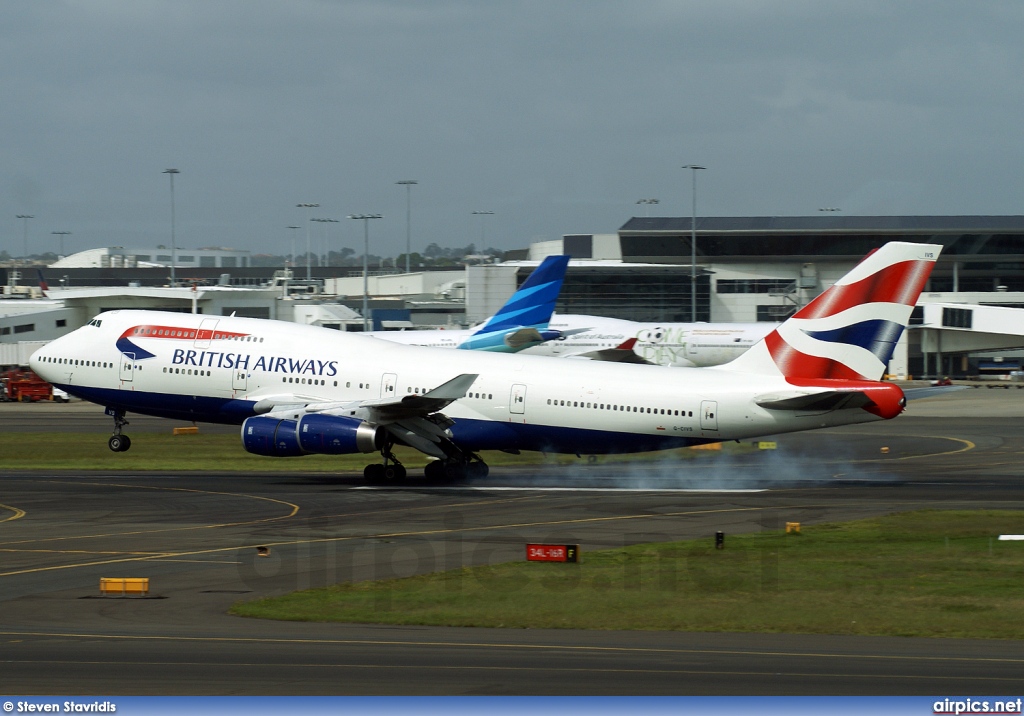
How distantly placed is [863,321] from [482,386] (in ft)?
45.4

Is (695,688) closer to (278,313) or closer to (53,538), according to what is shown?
(53,538)

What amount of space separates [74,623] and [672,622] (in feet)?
35.0

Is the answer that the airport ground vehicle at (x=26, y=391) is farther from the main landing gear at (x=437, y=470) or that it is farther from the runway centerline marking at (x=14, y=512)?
the runway centerline marking at (x=14, y=512)

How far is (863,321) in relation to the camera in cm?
4038

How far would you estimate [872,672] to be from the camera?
54.4 feet

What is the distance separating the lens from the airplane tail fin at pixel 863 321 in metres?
40.2

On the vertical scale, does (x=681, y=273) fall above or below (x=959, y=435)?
above

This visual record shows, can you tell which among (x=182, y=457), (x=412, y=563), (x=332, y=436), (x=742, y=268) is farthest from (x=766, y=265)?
(x=412, y=563)

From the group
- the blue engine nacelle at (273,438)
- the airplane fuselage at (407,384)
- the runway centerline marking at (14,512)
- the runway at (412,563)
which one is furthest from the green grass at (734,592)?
the blue engine nacelle at (273,438)

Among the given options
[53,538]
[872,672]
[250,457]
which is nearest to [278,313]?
[250,457]

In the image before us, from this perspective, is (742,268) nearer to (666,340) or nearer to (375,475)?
(666,340)

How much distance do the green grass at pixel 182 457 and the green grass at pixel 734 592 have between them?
23.8 meters

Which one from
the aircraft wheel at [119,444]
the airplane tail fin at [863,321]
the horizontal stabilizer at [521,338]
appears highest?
the airplane tail fin at [863,321]
